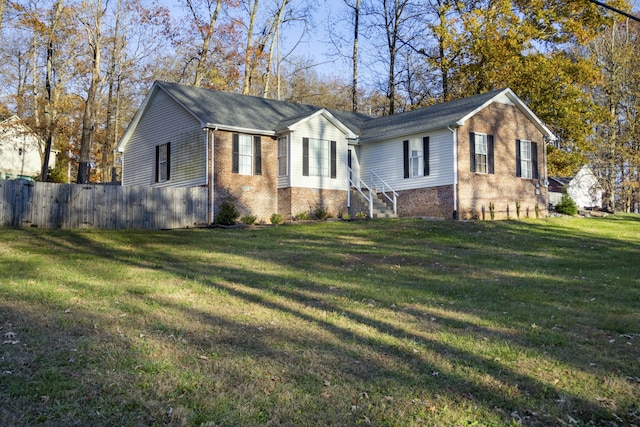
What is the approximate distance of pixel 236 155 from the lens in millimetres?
24062

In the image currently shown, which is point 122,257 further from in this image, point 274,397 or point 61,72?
point 61,72

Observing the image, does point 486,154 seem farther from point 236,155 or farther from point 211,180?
point 211,180

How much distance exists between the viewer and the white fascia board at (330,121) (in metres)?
24.3

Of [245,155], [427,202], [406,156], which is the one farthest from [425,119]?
[245,155]

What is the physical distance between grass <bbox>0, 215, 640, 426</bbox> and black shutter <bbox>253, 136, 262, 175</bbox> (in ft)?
32.9

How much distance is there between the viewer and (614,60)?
116 ft

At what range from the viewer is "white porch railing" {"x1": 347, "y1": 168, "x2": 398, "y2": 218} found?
83.7ft

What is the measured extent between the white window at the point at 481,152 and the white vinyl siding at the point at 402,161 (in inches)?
61.6

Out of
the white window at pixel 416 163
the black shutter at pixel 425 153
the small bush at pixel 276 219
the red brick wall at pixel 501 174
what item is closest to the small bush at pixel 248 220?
the small bush at pixel 276 219

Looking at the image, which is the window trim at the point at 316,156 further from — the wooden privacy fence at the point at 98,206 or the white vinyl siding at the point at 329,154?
the wooden privacy fence at the point at 98,206

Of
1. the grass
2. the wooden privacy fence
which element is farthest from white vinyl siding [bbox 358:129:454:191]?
the grass

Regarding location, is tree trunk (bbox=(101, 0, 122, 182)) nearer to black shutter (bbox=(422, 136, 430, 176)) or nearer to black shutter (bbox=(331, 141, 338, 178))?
black shutter (bbox=(331, 141, 338, 178))

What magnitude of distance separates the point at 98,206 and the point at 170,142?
596 cm

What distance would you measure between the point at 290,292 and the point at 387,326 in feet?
7.75
